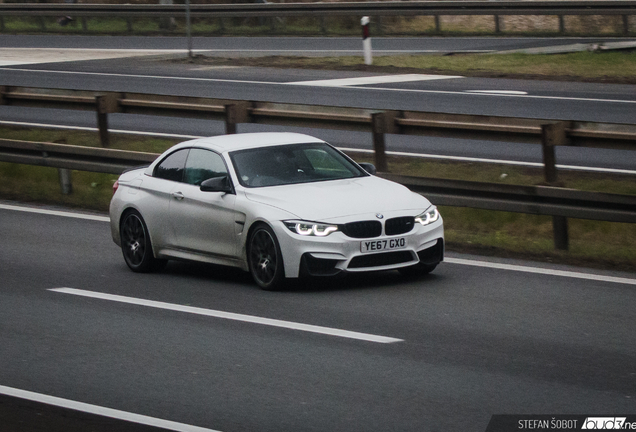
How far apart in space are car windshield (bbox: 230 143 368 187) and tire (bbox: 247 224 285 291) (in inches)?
25.2

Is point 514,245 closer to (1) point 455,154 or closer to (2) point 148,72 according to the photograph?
(1) point 455,154

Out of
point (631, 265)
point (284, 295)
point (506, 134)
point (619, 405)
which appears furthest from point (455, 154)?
point (619, 405)

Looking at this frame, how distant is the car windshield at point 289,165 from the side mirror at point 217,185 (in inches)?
5.0

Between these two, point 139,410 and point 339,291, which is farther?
point 339,291

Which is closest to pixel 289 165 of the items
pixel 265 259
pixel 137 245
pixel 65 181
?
pixel 265 259

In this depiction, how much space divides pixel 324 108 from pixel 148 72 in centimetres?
1479

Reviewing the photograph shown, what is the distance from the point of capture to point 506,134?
12242mm

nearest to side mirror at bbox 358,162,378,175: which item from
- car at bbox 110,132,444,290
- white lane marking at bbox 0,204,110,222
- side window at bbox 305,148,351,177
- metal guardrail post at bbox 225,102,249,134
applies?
car at bbox 110,132,444,290

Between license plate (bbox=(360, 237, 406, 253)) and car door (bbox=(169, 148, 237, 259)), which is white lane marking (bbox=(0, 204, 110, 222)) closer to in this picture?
car door (bbox=(169, 148, 237, 259))

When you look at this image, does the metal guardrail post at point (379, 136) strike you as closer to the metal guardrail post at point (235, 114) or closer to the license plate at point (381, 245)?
the metal guardrail post at point (235, 114)

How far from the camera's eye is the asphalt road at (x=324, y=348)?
669 centimetres

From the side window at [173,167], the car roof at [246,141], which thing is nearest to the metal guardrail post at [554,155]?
the car roof at [246,141]

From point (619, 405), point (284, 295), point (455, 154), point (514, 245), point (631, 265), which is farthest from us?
point (455, 154)

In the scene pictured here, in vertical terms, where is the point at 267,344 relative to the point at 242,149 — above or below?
below
